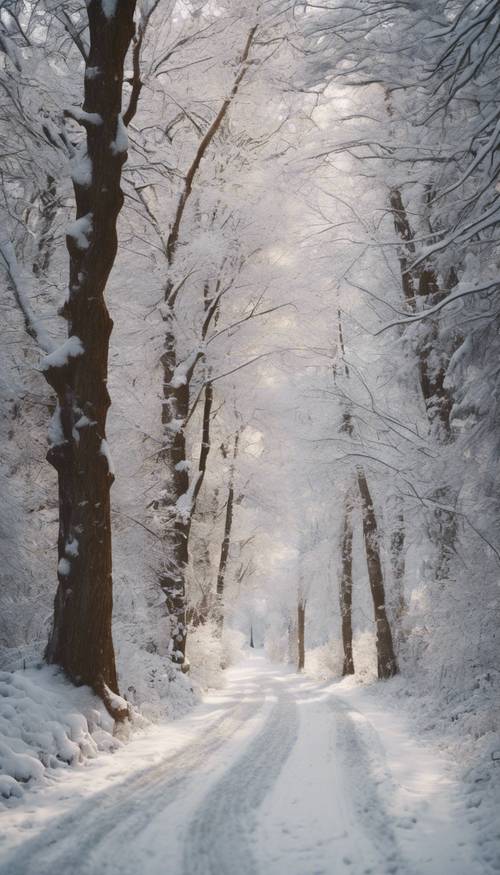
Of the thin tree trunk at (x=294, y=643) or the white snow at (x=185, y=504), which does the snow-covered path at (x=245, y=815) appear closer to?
the white snow at (x=185, y=504)

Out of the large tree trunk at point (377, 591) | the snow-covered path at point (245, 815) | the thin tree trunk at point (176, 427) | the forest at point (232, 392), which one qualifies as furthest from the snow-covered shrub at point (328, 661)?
the snow-covered path at point (245, 815)

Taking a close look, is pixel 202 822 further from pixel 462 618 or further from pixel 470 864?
pixel 462 618

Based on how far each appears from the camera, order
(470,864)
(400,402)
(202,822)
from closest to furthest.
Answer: (470,864) < (202,822) < (400,402)

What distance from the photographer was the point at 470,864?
295 centimetres

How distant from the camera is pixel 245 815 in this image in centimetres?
368

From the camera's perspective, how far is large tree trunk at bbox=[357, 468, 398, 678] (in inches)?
571

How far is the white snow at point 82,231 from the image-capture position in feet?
20.7

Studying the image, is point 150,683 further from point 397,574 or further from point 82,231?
point 397,574

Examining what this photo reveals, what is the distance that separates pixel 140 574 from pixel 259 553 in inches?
568

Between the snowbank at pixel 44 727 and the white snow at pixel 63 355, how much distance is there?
11.7 feet

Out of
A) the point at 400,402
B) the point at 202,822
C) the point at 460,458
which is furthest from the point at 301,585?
the point at 202,822

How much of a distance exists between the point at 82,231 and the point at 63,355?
1.61 metres

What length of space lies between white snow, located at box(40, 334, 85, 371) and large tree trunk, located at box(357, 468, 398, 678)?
35.0 ft

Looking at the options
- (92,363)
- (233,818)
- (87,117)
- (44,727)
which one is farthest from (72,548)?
(87,117)
